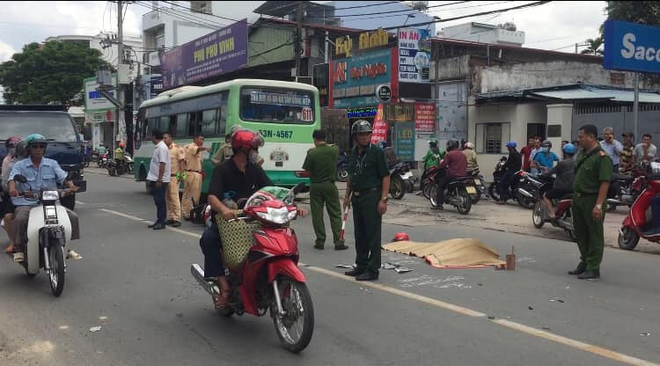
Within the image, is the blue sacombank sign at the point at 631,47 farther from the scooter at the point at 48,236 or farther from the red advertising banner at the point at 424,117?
the scooter at the point at 48,236

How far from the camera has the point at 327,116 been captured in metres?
23.4

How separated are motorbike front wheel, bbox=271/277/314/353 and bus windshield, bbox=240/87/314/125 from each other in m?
9.74

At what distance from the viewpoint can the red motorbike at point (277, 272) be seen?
429 cm

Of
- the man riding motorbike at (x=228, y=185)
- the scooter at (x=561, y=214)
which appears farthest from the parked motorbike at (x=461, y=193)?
the man riding motorbike at (x=228, y=185)

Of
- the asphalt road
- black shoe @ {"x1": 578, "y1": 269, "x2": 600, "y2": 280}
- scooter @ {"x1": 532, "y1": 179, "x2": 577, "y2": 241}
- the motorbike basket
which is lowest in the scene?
the asphalt road

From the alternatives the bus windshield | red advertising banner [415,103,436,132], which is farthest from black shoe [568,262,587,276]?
red advertising banner [415,103,436,132]

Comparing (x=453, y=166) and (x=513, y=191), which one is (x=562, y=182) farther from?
(x=513, y=191)

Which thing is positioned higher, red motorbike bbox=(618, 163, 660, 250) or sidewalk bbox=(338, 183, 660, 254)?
red motorbike bbox=(618, 163, 660, 250)

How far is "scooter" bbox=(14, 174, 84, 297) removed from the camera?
6.07 meters

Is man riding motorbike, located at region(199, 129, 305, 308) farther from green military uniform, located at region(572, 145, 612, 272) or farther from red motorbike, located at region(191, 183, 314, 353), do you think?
green military uniform, located at region(572, 145, 612, 272)

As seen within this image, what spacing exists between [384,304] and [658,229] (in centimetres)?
488

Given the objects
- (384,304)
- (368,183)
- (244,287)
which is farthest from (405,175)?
(244,287)

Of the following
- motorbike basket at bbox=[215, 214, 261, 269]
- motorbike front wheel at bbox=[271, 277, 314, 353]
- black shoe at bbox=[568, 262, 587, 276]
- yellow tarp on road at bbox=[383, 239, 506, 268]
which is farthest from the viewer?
yellow tarp on road at bbox=[383, 239, 506, 268]

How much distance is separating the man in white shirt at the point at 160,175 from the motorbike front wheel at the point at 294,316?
6443 millimetres
